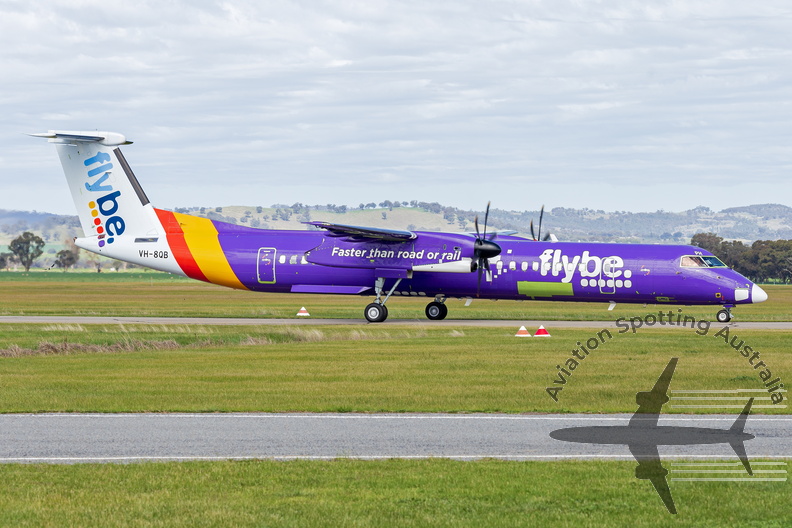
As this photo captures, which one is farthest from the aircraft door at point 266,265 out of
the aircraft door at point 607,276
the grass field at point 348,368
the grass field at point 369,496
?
the grass field at point 369,496

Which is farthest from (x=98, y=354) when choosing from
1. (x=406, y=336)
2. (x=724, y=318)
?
(x=724, y=318)

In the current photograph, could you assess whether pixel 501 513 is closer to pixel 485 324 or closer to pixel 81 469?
pixel 81 469

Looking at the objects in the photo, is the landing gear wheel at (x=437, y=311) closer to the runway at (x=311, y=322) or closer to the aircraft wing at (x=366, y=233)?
the runway at (x=311, y=322)

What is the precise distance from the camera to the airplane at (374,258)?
1638 inches

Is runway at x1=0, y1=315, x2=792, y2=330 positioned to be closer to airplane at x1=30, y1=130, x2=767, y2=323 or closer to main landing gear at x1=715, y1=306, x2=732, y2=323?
main landing gear at x1=715, y1=306, x2=732, y2=323

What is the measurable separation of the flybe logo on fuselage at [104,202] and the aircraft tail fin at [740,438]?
35.3 m

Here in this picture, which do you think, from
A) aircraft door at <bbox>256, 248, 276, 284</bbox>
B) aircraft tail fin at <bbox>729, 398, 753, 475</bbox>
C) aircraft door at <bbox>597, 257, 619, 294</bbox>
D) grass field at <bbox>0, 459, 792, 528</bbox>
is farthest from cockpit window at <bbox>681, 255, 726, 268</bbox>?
grass field at <bbox>0, 459, 792, 528</bbox>

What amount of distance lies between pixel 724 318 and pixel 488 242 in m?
11.1

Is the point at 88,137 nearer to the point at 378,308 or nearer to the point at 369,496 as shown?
the point at 378,308

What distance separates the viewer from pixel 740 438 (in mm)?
14094

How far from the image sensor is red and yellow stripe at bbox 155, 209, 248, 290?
148ft

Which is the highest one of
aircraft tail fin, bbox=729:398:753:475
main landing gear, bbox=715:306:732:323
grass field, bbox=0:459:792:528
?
grass field, bbox=0:459:792:528

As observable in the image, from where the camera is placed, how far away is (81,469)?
1177 centimetres

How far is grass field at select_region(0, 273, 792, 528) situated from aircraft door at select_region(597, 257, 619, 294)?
4.76 metres
